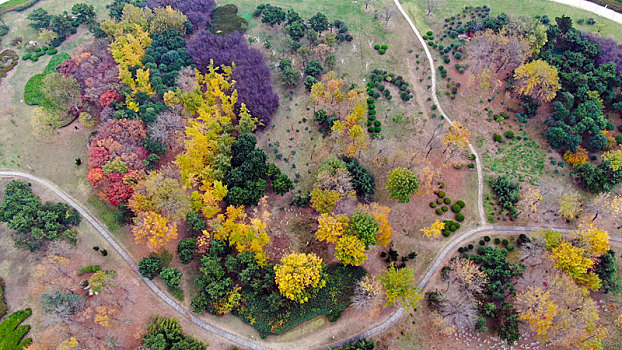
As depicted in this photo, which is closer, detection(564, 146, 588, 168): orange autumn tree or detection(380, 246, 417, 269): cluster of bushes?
detection(380, 246, 417, 269): cluster of bushes

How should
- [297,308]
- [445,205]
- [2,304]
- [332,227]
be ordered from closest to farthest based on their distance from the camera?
[297,308], [332,227], [2,304], [445,205]

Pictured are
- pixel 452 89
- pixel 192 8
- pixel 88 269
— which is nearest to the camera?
pixel 88 269

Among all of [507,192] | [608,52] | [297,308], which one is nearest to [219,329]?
[297,308]

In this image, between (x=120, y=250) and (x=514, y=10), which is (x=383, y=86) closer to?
(x=514, y=10)

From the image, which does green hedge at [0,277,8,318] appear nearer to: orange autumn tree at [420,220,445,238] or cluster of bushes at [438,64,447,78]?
A: orange autumn tree at [420,220,445,238]

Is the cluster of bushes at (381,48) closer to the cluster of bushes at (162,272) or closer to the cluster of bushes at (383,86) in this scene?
the cluster of bushes at (383,86)

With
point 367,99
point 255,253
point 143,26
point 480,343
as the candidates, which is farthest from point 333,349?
point 143,26

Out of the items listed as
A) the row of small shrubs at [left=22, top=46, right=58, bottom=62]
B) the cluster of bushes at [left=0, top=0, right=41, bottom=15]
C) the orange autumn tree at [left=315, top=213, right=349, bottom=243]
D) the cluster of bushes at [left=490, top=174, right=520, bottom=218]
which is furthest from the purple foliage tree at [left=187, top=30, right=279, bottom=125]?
the cluster of bushes at [left=0, top=0, right=41, bottom=15]
